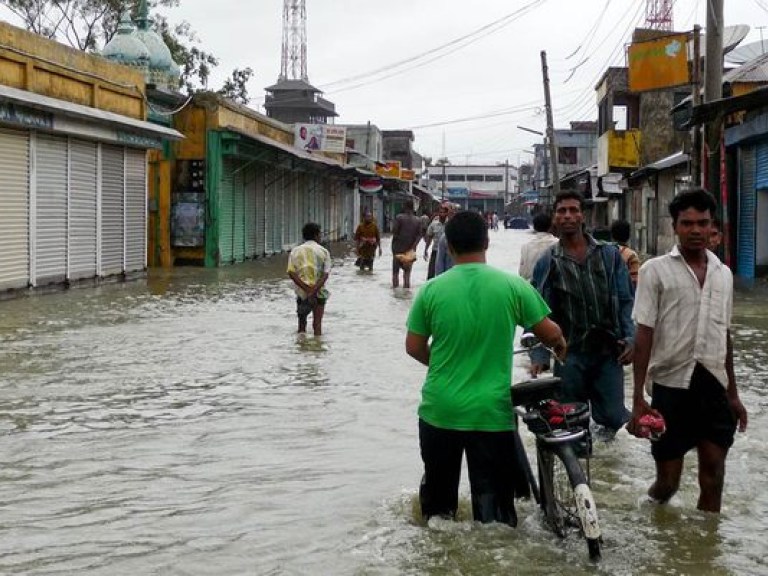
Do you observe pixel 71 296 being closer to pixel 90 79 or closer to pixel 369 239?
pixel 90 79

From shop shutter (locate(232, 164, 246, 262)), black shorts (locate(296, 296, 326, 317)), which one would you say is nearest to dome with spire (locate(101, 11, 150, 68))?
shop shutter (locate(232, 164, 246, 262))

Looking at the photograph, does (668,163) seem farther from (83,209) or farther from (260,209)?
(83,209)

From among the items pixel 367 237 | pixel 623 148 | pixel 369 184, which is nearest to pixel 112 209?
pixel 367 237

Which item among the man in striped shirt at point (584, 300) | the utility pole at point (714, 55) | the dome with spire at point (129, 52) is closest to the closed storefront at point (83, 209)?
the dome with spire at point (129, 52)

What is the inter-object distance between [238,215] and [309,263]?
17981mm

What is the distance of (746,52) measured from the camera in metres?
28.0

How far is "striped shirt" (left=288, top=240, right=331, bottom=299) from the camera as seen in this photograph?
12.1 m

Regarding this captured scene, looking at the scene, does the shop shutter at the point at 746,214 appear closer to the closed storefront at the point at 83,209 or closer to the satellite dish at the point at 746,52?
the satellite dish at the point at 746,52

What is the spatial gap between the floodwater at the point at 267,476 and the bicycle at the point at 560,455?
0.43ft

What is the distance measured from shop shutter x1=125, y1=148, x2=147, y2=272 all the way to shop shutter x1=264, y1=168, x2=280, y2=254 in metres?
8.90

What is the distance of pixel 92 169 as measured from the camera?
20953 mm

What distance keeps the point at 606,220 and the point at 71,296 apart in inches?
1508

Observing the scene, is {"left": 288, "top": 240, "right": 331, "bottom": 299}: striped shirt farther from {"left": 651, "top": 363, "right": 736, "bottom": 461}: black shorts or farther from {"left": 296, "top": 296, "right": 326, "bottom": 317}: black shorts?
{"left": 651, "top": 363, "right": 736, "bottom": 461}: black shorts

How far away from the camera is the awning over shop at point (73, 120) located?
54.1 ft
